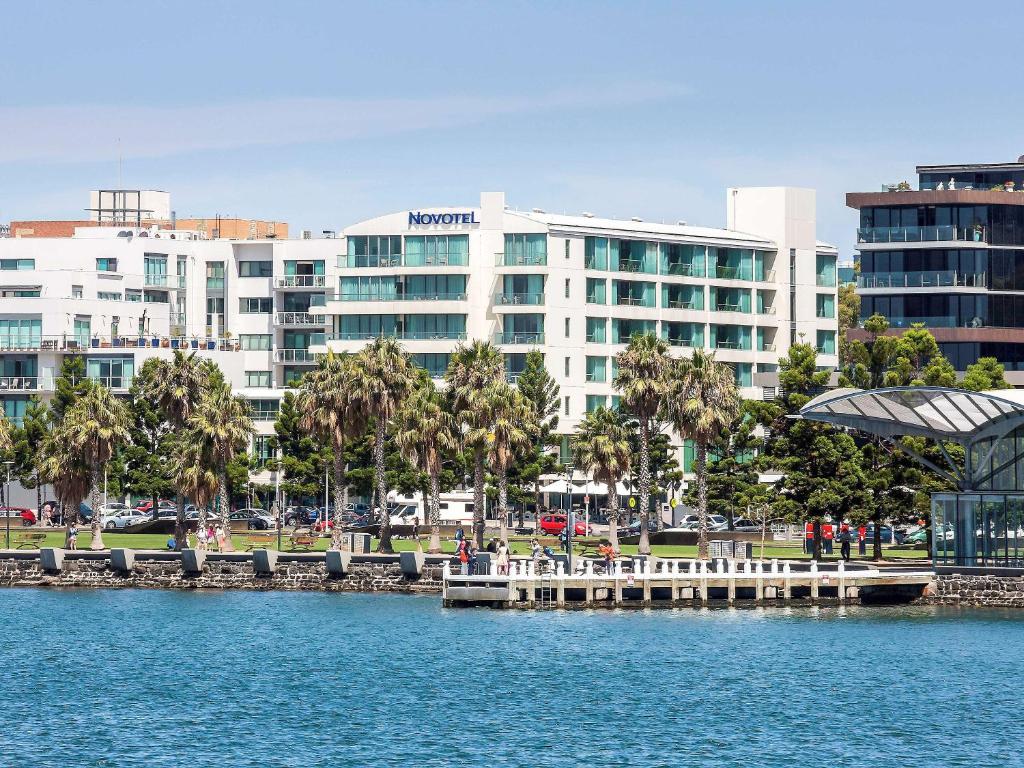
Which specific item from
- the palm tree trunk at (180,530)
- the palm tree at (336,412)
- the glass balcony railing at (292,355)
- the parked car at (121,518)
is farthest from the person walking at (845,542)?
the glass balcony railing at (292,355)

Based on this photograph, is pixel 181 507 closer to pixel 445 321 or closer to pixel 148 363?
pixel 148 363

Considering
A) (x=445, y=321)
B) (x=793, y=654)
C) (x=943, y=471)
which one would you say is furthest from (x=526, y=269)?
(x=793, y=654)

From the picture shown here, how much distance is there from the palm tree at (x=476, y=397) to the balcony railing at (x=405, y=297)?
4182cm

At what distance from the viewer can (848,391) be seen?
93750 millimetres

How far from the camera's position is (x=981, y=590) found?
94000 millimetres

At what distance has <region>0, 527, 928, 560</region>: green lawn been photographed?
114188 mm

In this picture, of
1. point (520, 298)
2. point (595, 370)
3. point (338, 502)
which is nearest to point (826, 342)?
point (595, 370)

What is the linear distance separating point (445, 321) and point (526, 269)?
318 inches

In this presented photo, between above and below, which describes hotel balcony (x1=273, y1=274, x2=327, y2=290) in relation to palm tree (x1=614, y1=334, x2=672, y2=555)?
above

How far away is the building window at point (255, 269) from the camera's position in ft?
607

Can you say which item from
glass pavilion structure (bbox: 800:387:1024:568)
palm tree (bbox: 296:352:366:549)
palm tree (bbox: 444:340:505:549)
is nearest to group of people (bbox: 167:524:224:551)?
palm tree (bbox: 296:352:366:549)

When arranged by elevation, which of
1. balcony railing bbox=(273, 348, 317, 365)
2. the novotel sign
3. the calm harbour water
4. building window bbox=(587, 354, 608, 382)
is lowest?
the calm harbour water

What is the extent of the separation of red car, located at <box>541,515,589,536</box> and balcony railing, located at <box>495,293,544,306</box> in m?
21.4

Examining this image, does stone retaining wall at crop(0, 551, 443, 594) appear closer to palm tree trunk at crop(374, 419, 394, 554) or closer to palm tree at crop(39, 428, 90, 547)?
palm tree trunk at crop(374, 419, 394, 554)
